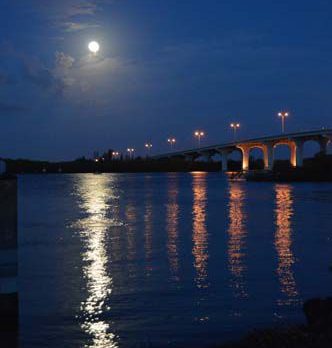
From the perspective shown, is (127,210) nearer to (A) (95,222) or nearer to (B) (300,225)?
(A) (95,222)

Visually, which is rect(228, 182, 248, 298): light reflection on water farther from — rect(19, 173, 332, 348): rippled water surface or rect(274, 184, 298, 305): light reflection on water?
rect(274, 184, 298, 305): light reflection on water

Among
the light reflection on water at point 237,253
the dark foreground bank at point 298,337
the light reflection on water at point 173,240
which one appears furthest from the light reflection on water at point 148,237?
the dark foreground bank at point 298,337

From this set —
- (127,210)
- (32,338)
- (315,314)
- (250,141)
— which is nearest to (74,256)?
(32,338)

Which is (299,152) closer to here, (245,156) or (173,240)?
(245,156)

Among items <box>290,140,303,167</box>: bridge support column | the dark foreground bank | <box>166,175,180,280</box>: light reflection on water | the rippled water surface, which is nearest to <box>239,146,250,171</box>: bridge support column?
<box>290,140,303,167</box>: bridge support column

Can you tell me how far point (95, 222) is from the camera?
34.3 m

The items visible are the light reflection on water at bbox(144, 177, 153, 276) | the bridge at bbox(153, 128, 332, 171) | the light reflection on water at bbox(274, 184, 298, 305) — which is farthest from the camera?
the bridge at bbox(153, 128, 332, 171)

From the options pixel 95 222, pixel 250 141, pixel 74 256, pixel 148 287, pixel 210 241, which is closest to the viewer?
pixel 148 287

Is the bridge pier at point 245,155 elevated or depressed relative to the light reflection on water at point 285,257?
elevated

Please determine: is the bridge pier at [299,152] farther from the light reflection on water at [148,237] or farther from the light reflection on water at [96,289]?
the light reflection on water at [96,289]

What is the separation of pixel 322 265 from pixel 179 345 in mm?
9093

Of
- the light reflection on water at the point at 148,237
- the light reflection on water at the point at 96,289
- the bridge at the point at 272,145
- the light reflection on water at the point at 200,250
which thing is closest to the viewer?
the light reflection on water at the point at 96,289

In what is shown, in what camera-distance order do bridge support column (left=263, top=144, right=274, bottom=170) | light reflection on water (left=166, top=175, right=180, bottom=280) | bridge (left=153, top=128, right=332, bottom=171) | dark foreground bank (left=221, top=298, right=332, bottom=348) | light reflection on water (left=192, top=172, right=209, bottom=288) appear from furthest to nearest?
bridge support column (left=263, top=144, right=274, bottom=170), bridge (left=153, top=128, right=332, bottom=171), light reflection on water (left=166, top=175, right=180, bottom=280), light reflection on water (left=192, top=172, right=209, bottom=288), dark foreground bank (left=221, top=298, right=332, bottom=348)

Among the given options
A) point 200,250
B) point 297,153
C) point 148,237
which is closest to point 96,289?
point 200,250
